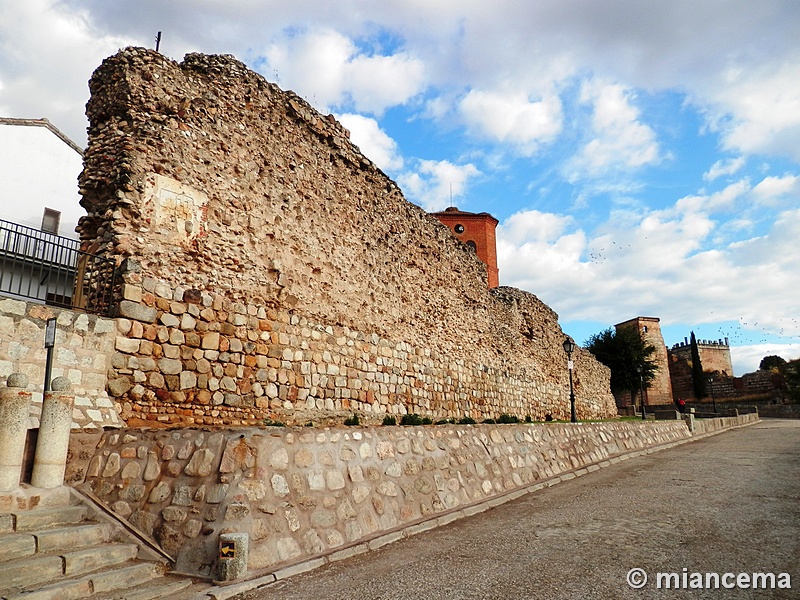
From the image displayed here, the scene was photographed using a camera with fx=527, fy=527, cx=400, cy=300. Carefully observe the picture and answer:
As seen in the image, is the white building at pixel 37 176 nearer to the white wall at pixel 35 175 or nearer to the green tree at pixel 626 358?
the white wall at pixel 35 175

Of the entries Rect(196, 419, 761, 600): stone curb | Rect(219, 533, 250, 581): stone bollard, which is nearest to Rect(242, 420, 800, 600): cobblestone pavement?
Rect(196, 419, 761, 600): stone curb

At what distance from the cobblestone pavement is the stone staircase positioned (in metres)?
1.02

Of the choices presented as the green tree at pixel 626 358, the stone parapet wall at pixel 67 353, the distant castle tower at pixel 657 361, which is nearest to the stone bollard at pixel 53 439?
the stone parapet wall at pixel 67 353

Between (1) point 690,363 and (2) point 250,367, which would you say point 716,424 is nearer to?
(2) point 250,367

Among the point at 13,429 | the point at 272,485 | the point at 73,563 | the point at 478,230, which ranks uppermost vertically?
the point at 478,230

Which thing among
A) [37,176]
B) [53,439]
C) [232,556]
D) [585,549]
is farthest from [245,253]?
[37,176]

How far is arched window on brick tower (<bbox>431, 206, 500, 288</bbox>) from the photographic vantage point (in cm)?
3934

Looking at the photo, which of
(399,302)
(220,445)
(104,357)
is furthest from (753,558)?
(399,302)

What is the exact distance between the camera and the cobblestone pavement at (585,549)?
4.39 m

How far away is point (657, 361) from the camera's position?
58.1m

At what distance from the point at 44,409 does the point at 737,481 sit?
35.0 feet

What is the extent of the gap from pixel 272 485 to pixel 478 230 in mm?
35698

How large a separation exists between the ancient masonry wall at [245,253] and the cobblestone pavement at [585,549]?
498 centimetres

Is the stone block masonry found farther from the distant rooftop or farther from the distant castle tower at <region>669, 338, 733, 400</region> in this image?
the distant castle tower at <region>669, 338, 733, 400</region>
